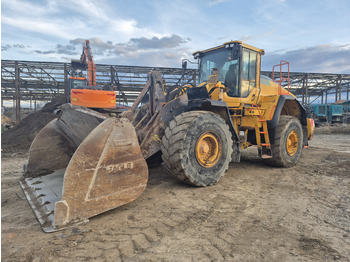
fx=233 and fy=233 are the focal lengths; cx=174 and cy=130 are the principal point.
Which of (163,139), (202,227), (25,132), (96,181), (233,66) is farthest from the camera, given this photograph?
(25,132)

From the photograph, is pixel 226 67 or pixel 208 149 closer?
pixel 208 149

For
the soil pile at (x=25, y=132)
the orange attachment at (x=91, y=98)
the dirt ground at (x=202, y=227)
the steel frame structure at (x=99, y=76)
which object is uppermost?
the steel frame structure at (x=99, y=76)

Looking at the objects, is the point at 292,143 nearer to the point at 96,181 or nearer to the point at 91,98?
the point at 96,181

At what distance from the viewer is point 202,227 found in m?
2.79

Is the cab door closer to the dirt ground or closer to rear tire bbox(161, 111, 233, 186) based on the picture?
rear tire bbox(161, 111, 233, 186)

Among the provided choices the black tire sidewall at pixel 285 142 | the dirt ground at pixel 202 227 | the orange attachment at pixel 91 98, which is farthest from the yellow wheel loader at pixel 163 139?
the orange attachment at pixel 91 98

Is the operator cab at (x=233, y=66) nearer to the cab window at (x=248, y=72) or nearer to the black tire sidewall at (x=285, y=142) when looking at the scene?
the cab window at (x=248, y=72)

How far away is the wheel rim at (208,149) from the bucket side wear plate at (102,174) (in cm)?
111

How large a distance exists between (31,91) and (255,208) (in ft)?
89.9

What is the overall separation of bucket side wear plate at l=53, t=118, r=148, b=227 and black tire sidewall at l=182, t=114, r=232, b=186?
2.70 ft

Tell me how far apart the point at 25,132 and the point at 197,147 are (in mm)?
Result: 11883

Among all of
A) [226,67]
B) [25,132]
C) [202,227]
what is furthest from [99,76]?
[202,227]

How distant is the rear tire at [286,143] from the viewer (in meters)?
5.66

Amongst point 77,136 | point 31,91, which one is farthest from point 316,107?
point 31,91
